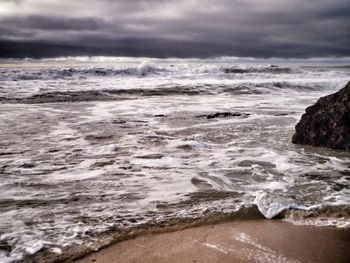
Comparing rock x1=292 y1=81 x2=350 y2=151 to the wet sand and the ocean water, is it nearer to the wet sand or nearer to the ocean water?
the ocean water

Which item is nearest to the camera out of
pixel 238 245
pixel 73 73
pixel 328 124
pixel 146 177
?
pixel 238 245

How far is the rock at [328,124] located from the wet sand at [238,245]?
3.46m

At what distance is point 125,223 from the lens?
11.6ft

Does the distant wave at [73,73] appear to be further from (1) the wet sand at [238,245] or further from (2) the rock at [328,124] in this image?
(1) the wet sand at [238,245]

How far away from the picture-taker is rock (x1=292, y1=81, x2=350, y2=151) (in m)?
6.46

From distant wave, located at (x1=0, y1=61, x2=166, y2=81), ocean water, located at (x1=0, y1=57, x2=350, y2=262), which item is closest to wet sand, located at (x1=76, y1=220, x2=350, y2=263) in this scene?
ocean water, located at (x1=0, y1=57, x2=350, y2=262)

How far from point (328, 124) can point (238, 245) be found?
432cm

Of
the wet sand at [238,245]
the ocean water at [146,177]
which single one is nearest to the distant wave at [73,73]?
the ocean water at [146,177]

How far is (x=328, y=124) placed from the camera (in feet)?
22.1

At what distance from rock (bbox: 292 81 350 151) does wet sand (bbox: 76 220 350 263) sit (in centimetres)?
346

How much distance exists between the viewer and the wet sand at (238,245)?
288cm

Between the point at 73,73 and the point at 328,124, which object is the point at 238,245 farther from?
the point at 73,73

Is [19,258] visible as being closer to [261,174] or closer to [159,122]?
[261,174]

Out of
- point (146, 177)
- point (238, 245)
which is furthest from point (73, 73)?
point (238, 245)
